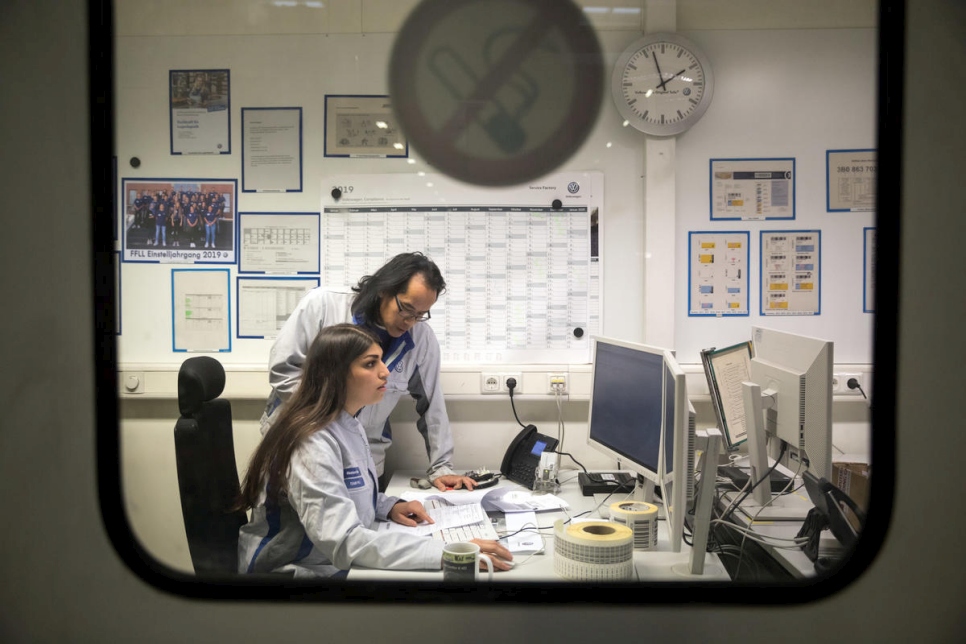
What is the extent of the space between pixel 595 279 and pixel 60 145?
1.98m

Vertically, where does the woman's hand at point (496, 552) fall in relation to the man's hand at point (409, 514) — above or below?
above

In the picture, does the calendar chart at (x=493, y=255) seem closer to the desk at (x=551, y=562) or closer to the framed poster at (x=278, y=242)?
the framed poster at (x=278, y=242)

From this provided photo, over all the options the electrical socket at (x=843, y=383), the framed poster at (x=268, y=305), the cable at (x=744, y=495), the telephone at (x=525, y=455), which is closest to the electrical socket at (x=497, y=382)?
the telephone at (x=525, y=455)

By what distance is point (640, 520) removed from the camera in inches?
52.3

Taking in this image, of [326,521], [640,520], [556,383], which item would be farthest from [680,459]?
[556,383]

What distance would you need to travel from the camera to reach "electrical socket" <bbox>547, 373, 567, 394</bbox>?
2.38 m

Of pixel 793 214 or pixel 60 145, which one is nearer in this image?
pixel 60 145

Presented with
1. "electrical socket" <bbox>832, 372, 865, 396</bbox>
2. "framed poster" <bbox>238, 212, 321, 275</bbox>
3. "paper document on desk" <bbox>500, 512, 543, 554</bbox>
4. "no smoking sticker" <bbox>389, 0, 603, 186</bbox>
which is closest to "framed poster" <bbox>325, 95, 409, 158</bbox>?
"framed poster" <bbox>238, 212, 321, 275</bbox>

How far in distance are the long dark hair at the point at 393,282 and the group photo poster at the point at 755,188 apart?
119cm

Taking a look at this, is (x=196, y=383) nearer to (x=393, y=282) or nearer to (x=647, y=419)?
(x=393, y=282)

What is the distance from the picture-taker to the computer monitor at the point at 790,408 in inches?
59.0

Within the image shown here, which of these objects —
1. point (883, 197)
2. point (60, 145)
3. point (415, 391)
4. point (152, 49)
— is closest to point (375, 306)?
point (415, 391)

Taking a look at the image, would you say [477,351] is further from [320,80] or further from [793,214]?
[793,214]

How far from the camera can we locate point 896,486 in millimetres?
644
